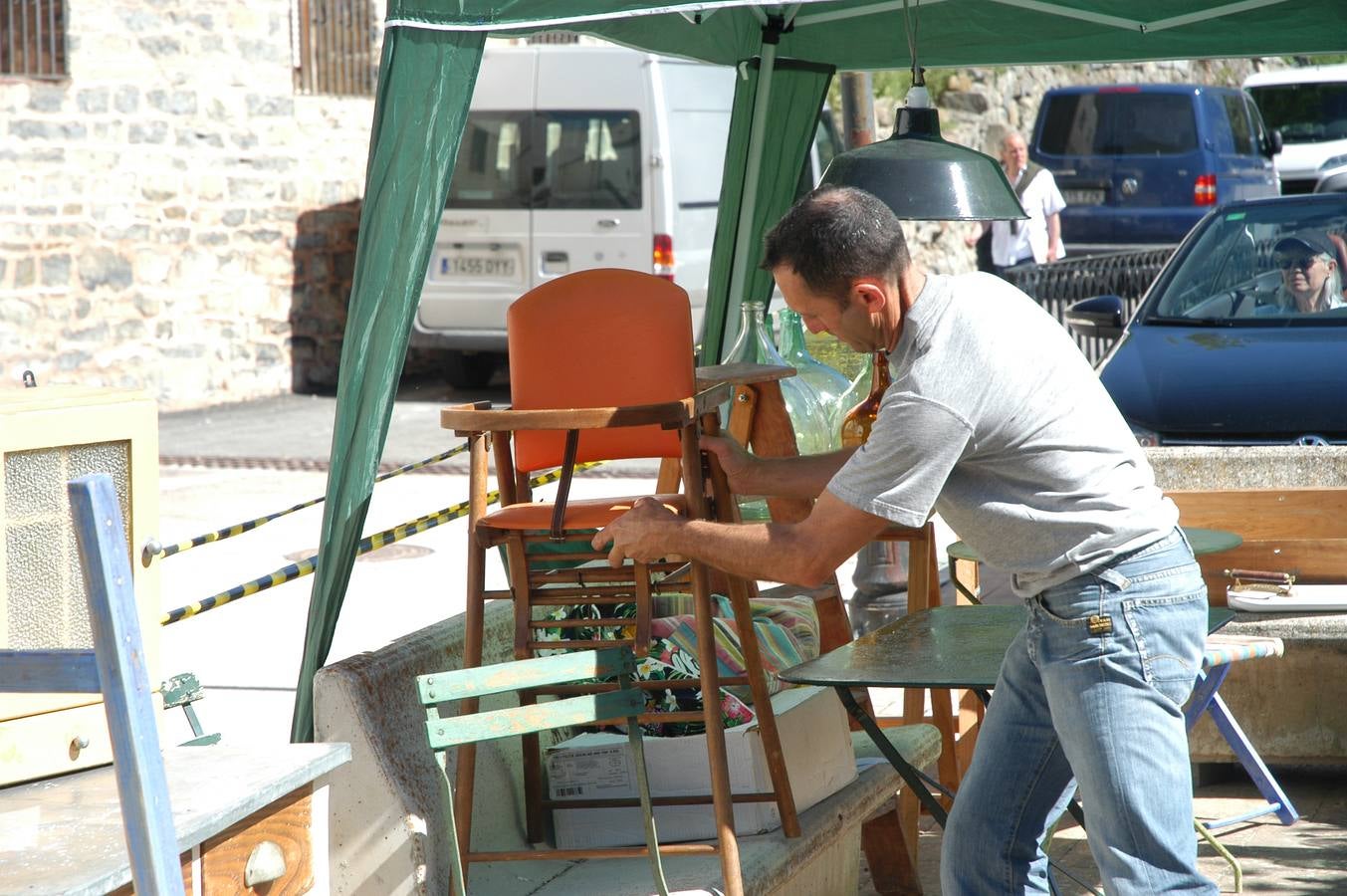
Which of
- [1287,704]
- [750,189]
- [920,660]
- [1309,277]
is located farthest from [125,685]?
[1309,277]

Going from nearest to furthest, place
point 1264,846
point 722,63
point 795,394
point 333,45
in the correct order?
point 1264,846 → point 795,394 → point 722,63 → point 333,45

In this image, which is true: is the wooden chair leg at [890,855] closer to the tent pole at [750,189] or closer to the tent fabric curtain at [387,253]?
the tent fabric curtain at [387,253]

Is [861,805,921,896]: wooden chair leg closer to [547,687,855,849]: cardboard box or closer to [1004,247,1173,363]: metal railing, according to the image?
[547,687,855,849]: cardboard box

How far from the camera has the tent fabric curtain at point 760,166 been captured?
598 centimetres

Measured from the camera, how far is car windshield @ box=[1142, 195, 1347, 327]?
22.3ft

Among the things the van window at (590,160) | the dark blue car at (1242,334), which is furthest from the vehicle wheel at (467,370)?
the dark blue car at (1242,334)

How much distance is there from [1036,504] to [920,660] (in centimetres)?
76

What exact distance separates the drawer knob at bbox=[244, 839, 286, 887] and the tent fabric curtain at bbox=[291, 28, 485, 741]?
2.81 feet

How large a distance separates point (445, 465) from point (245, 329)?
312cm

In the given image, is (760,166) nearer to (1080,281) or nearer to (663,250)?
(1080,281)

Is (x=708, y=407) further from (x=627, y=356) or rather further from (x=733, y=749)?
(x=733, y=749)

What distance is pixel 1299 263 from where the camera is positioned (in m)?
6.88

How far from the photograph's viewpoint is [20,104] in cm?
1112

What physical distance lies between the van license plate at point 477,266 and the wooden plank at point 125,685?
10559 millimetres
